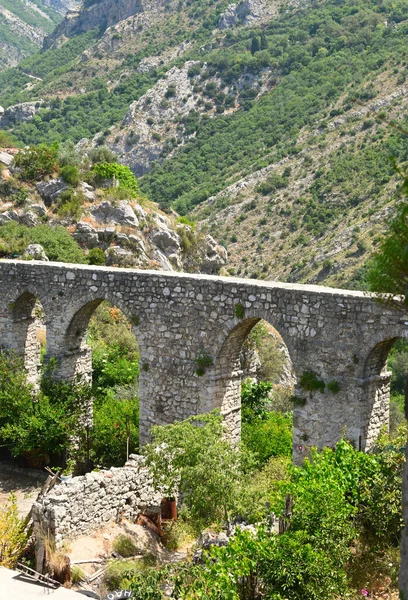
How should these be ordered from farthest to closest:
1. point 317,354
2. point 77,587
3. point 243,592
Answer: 1. point 317,354
2. point 77,587
3. point 243,592

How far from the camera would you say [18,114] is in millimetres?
78188

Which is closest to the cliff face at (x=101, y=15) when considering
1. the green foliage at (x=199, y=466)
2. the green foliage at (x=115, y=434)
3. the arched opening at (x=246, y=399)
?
the arched opening at (x=246, y=399)

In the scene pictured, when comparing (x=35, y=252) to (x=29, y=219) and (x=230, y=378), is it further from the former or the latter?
(x=230, y=378)

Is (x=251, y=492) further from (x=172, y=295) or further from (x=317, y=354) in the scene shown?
(x=172, y=295)

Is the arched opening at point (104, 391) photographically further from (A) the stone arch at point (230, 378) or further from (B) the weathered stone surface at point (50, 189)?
(B) the weathered stone surface at point (50, 189)

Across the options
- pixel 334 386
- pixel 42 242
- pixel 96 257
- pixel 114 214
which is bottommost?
pixel 334 386

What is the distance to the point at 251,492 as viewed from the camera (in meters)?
10.6

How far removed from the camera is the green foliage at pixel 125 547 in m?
11.2

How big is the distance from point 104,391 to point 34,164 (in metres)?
17.5

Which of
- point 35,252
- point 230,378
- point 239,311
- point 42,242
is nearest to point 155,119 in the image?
point 42,242

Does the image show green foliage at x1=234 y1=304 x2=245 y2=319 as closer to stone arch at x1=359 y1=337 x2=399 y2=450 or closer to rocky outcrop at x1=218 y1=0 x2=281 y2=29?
stone arch at x1=359 y1=337 x2=399 y2=450

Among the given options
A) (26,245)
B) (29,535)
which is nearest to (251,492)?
(29,535)

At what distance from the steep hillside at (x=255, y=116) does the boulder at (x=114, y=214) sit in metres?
11.3

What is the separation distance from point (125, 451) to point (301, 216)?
36842 mm
